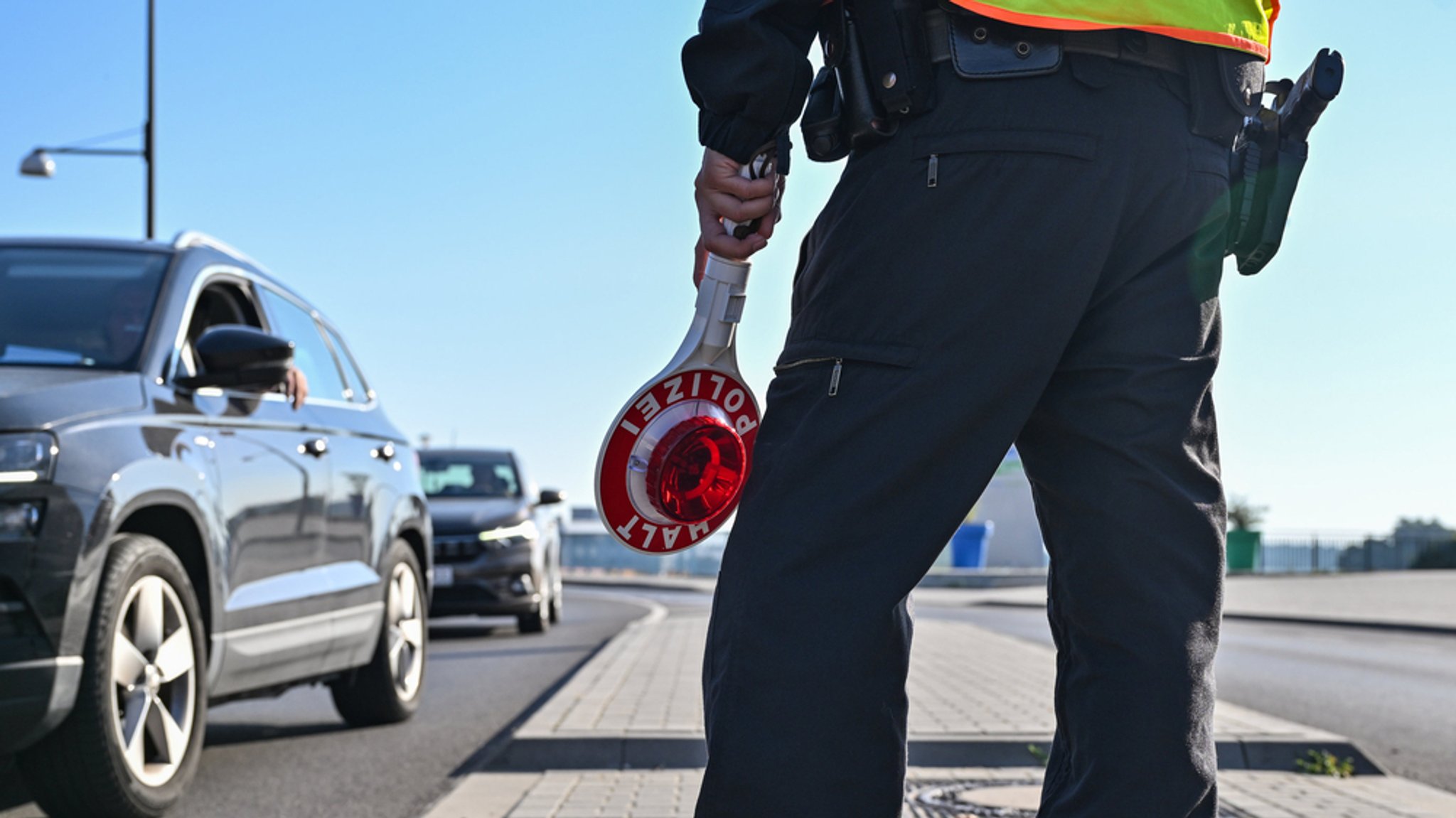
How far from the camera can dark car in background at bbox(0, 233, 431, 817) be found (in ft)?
13.6

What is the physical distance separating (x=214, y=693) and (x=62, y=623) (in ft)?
3.56

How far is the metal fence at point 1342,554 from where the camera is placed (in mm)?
39094

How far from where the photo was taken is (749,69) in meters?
2.05

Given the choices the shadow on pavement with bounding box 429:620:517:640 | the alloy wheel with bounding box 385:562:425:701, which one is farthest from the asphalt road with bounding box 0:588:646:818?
the shadow on pavement with bounding box 429:620:517:640

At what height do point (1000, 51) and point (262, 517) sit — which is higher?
point (1000, 51)

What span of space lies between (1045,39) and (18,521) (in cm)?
303

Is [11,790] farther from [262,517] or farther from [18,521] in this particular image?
[18,521]

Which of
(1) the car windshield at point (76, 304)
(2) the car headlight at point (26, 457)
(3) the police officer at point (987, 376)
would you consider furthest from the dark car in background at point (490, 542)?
(3) the police officer at point (987, 376)

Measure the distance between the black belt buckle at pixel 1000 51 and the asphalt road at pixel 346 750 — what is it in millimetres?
3537

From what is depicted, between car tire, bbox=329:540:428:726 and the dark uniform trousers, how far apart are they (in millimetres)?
5007

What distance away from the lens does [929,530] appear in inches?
76.7

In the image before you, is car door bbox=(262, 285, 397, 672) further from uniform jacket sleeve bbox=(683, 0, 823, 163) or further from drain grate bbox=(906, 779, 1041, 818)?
uniform jacket sleeve bbox=(683, 0, 823, 163)

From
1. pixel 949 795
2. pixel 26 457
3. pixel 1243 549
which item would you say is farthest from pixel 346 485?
pixel 1243 549

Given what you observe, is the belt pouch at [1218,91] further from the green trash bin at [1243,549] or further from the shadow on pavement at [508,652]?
the green trash bin at [1243,549]
